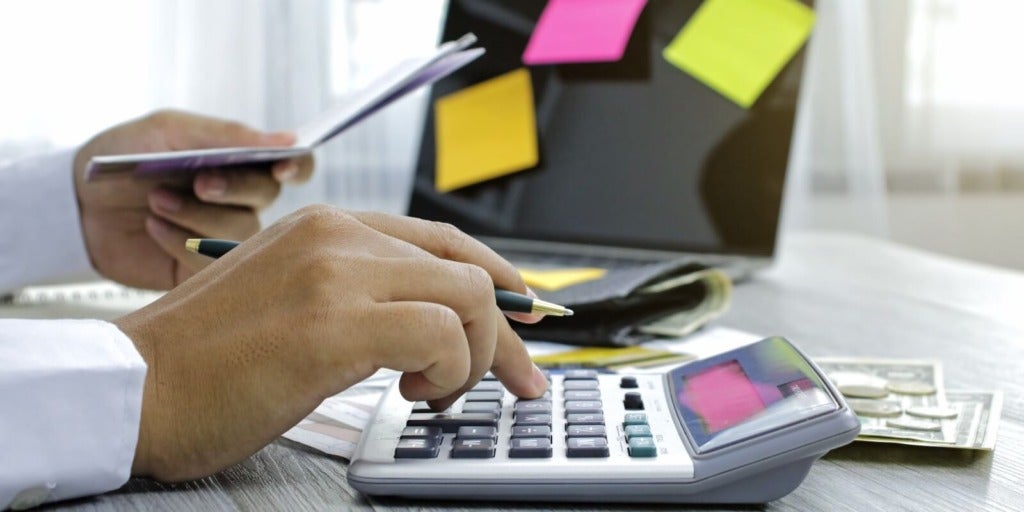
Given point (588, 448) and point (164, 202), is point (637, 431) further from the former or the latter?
point (164, 202)

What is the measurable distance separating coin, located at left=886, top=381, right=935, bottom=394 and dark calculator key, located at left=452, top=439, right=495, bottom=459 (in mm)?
263

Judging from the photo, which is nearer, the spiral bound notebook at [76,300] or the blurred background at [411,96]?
the spiral bound notebook at [76,300]

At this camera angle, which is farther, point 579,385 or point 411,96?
point 411,96

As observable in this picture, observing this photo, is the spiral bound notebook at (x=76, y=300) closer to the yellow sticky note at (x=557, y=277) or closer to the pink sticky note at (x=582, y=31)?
the yellow sticky note at (x=557, y=277)

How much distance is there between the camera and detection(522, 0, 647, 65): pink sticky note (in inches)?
45.2

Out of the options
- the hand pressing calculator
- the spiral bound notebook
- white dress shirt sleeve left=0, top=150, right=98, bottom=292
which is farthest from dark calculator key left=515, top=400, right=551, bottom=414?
white dress shirt sleeve left=0, top=150, right=98, bottom=292

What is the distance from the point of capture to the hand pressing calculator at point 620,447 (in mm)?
427

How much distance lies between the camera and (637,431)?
1.52 ft

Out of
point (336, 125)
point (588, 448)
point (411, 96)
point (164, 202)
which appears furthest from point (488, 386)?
point (411, 96)

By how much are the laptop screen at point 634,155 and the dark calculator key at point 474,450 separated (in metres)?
0.65

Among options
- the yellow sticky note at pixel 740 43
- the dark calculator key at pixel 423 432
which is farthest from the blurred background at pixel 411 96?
the dark calculator key at pixel 423 432

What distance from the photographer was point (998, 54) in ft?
6.47

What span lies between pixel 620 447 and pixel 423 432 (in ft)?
0.29

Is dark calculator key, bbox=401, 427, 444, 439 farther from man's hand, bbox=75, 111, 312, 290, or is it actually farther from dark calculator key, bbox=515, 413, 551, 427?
man's hand, bbox=75, 111, 312, 290
